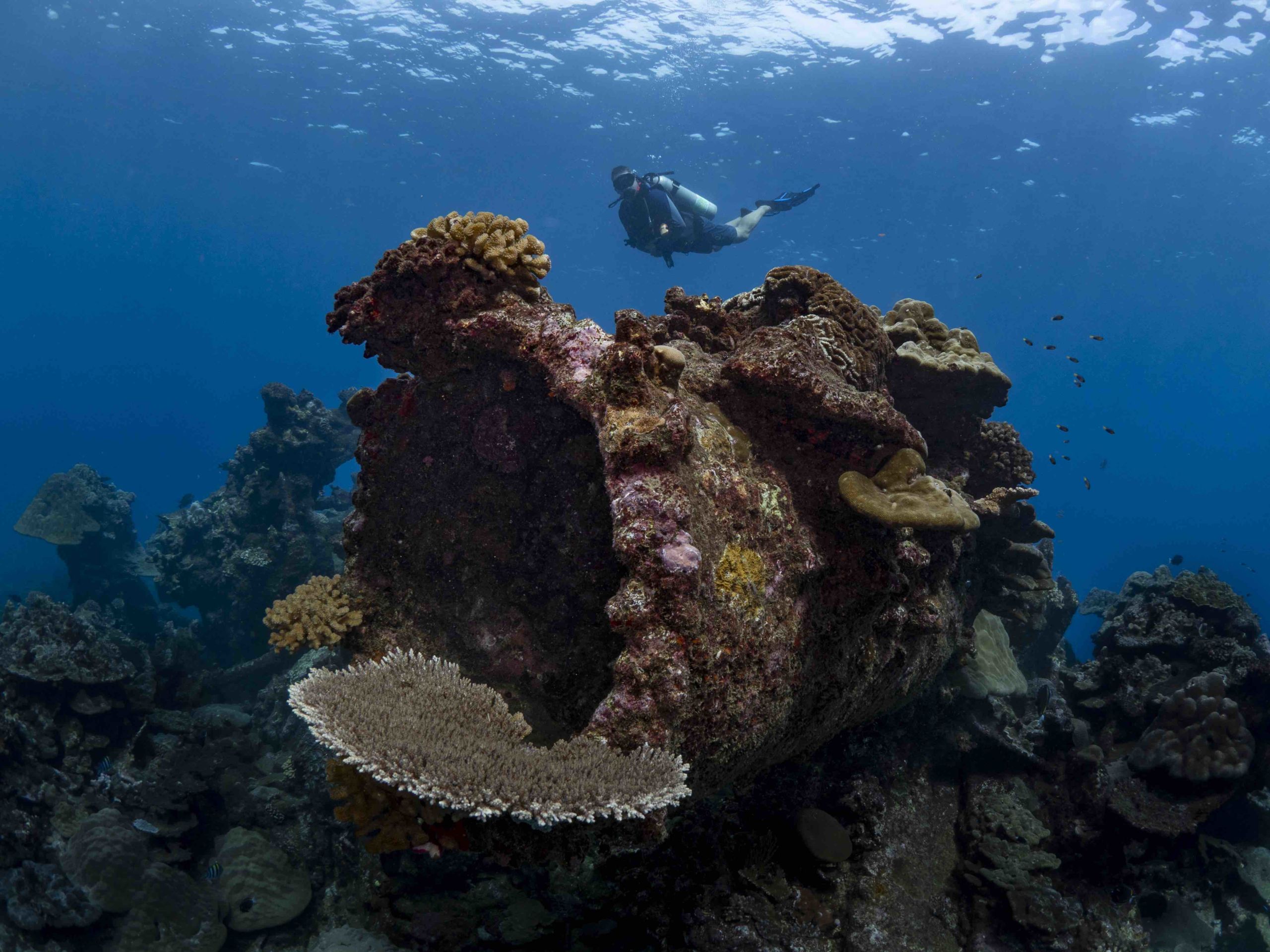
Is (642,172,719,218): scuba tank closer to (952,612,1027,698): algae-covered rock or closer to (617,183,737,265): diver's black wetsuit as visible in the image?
(617,183,737,265): diver's black wetsuit

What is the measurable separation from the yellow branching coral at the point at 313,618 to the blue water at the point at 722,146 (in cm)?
2007

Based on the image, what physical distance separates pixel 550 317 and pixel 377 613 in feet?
9.79

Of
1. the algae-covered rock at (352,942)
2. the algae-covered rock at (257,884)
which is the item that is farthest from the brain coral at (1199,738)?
the algae-covered rock at (257,884)

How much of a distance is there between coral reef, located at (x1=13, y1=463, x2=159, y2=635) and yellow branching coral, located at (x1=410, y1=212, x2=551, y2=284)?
18.7 meters

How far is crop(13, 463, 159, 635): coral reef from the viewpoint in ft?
59.4

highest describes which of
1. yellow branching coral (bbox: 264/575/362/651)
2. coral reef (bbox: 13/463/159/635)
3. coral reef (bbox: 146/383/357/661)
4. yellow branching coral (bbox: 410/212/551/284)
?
yellow branching coral (bbox: 410/212/551/284)

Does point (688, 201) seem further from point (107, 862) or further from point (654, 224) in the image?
point (107, 862)

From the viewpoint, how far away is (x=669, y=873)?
4.95 metres

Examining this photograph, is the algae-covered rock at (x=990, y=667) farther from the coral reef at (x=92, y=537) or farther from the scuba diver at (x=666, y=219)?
the coral reef at (x=92, y=537)

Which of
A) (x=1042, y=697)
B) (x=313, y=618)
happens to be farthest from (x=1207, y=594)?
(x=313, y=618)

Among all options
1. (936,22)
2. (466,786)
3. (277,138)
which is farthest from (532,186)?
(466,786)

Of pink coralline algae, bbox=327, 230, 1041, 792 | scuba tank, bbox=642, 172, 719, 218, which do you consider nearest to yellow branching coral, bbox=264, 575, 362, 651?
pink coralline algae, bbox=327, 230, 1041, 792

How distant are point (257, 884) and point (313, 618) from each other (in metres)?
4.27

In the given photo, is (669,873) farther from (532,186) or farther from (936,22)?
(532,186)
